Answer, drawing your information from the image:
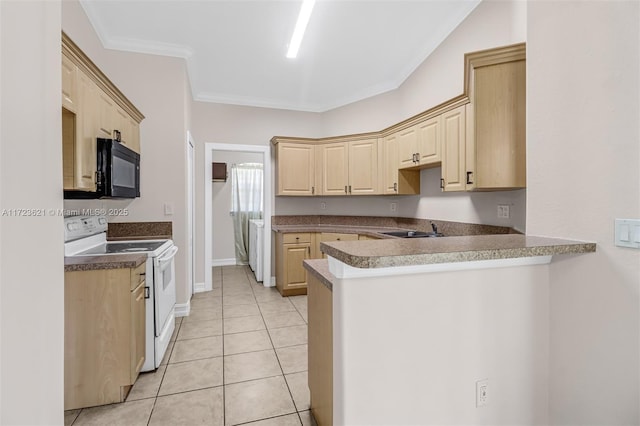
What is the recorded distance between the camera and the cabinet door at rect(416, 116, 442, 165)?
2848 millimetres

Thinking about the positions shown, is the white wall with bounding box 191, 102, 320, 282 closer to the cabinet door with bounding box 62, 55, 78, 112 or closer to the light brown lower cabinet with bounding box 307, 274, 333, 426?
the cabinet door with bounding box 62, 55, 78, 112

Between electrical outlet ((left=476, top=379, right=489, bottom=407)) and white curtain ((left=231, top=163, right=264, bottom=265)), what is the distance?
5.33 m

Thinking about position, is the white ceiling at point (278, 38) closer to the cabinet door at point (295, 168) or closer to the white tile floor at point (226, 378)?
the cabinet door at point (295, 168)

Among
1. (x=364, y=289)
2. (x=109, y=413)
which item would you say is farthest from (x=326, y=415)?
(x=109, y=413)

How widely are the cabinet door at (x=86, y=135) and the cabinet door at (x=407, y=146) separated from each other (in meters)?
2.81

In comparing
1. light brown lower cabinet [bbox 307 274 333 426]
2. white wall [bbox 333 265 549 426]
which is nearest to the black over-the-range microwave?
light brown lower cabinet [bbox 307 274 333 426]

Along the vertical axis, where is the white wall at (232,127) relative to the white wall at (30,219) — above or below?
above

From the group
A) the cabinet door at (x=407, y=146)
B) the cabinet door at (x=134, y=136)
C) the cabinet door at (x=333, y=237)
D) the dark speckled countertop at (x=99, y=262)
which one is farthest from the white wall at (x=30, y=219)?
the cabinet door at (x=333, y=237)

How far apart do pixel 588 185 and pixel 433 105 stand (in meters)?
2.24

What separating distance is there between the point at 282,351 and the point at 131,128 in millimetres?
2465

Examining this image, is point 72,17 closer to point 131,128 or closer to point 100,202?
point 131,128

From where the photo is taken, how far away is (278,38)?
3.10 meters

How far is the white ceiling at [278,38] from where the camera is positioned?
8.68 feet

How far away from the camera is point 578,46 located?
1.31 metres
